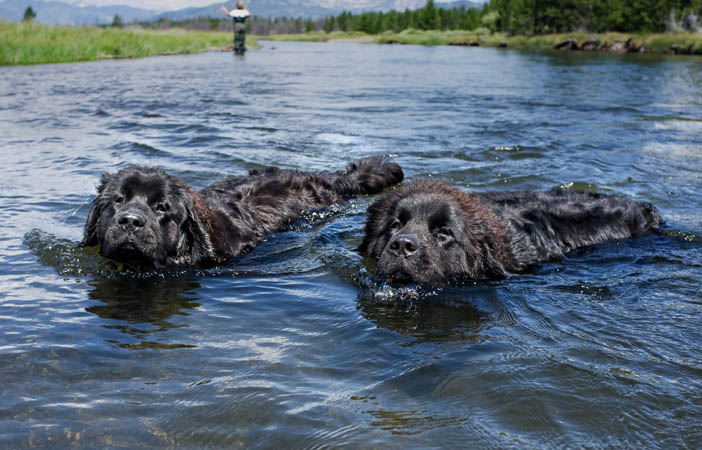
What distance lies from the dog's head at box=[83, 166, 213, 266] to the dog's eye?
2.07 metres

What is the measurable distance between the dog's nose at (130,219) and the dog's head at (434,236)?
1.91 m

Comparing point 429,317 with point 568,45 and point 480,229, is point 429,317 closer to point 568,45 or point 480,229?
point 480,229

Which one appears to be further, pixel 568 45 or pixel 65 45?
pixel 568 45

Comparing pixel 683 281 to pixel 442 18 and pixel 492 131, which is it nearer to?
pixel 492 131

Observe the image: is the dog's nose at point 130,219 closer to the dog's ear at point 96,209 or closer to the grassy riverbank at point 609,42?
the dog's ear at point 96,209

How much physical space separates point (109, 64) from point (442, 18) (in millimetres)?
105284

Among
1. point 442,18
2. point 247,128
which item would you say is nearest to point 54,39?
point 247,128

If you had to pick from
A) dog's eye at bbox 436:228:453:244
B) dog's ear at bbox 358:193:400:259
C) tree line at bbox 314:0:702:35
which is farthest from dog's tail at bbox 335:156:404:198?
tree line at bbox 314:0:702:35

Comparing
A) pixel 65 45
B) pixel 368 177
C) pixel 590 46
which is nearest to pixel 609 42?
pixel 590 46

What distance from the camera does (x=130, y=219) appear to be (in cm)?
505

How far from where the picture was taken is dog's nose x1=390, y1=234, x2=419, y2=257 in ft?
15.7

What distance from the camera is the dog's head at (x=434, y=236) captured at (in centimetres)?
487

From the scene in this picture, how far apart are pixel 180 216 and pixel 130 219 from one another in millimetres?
563

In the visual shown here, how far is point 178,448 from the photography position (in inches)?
119
